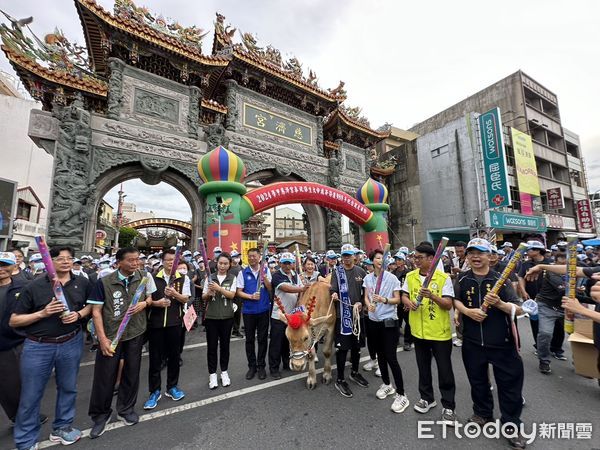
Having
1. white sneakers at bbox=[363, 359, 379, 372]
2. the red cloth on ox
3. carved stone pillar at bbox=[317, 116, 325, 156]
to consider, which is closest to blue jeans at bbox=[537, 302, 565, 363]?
white sneakers at bbox=[363, 359, 379, 372]

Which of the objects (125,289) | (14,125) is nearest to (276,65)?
(125,289)

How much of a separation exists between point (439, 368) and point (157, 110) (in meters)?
12.8

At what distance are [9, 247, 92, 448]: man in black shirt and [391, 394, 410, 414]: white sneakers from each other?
3452 mm

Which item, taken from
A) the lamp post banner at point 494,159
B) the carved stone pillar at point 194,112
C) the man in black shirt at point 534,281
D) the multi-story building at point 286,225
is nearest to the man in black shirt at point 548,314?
the man in black shirt at point 534,281

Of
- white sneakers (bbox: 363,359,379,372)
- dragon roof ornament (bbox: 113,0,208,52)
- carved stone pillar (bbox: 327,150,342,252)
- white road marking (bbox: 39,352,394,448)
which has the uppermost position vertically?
dragon roof ornament (bbox: 113,0,208,52)

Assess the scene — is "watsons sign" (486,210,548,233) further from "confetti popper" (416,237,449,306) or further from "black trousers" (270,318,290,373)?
"black trousers" (270,318,290,373)

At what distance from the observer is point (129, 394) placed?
9.98 feet

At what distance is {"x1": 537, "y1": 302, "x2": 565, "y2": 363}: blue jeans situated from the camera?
410cm

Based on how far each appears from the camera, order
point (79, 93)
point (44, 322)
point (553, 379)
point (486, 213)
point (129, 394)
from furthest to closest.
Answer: point (486, 213) → point (79, 93) → point (553, 379) → point (129, 394) → point (44, 322)

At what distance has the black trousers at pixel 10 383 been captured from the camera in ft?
9.15

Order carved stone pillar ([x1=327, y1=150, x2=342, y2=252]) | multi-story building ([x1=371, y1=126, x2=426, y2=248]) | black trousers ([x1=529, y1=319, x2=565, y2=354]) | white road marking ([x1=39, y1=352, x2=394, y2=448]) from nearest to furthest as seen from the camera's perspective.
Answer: white road marking ([x1=39, y1=352, x2=394, y2=448]) < black trousers ([x1=529, y1=319, x2=565, y2=354]) < carved stone pillar ([x1=327, y1=150, x2=342, y2=252]) < multi-story building ([x1=371, y1=126, x2=426, y2=248])

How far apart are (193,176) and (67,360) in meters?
9.49

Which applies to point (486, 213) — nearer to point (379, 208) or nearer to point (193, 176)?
point (379, 208)

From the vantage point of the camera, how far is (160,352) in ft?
11.3
